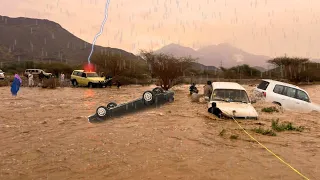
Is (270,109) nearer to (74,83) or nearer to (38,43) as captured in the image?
(74,83)

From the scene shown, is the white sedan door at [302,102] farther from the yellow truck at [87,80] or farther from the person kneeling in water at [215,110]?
the yellow truck at [87,80]

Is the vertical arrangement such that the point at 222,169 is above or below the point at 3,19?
below

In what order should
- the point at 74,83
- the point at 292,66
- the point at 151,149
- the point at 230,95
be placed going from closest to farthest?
1. the point at 151,149
2. the point at 230,95
3. the point at 74,83
4. the point at 292,66

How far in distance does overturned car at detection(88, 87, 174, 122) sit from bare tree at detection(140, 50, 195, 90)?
692 inches

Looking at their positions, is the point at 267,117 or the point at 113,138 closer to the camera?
the point at 113,138

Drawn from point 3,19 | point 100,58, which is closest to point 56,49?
point 3,19

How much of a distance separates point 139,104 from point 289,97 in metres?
7.45

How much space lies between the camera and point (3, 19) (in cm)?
12988

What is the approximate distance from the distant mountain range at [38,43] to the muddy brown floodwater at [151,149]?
280ft

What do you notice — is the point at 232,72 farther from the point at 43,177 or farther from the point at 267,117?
the point at 43,177

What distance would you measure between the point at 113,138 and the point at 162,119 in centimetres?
337

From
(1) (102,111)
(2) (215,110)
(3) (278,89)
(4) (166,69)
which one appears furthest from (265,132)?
(4) (166,69)

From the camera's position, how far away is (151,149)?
7.04 m

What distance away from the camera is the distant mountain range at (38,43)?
99625mm
